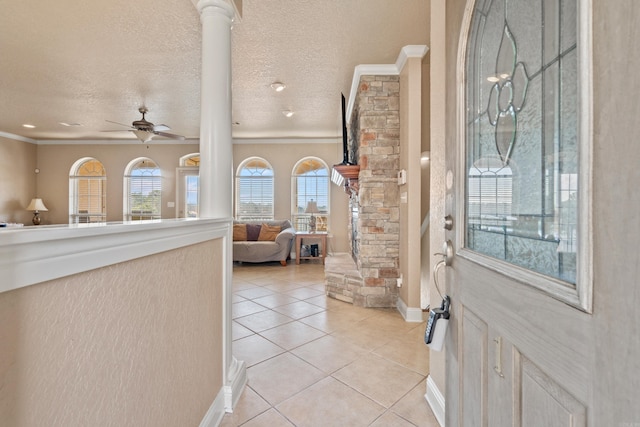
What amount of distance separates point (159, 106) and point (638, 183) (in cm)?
521

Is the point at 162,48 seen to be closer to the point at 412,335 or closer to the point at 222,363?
the point at 222,363

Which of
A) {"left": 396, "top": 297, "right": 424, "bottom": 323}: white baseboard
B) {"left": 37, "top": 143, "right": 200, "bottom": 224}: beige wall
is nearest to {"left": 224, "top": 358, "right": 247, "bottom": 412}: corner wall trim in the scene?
{"left": 396, "top": 297, "right": 424, "bottom": 323}: white baseboard

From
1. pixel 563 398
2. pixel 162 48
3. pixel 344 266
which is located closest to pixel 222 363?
pixel 563 398

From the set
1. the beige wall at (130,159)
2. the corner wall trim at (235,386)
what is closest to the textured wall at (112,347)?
the corner wall trim at (235,386)

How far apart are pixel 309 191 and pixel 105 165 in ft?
15.6

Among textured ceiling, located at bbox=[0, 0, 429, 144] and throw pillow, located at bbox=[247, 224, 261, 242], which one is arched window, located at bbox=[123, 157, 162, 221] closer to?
textured ceiling, located at bbox=[0, 0, 429, 144]

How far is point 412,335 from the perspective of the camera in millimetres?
2463

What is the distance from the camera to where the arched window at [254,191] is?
21.6 ft

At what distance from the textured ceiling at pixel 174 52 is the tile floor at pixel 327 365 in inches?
94.7

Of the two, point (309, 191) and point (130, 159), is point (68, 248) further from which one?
point (130, 159)

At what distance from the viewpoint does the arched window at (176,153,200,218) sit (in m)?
6.69

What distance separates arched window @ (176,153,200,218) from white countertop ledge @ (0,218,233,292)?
6.30 m

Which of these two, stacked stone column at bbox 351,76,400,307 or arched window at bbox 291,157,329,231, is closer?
stacked stone column at bbox 351,76,400,307

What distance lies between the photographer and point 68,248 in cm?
61
